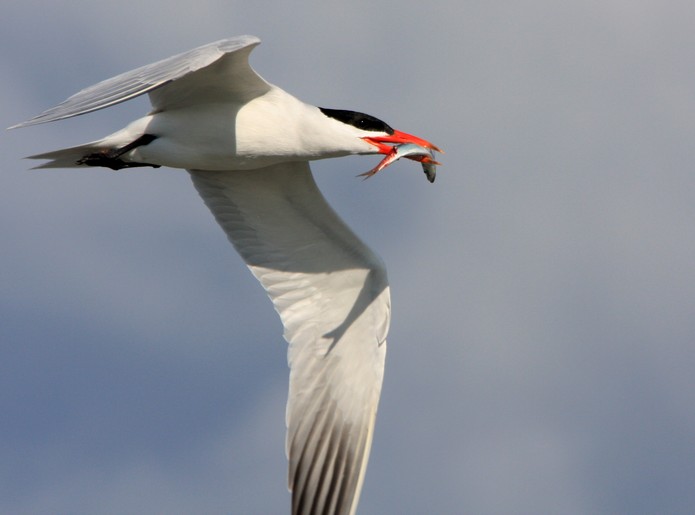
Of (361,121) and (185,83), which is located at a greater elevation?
(185,83)

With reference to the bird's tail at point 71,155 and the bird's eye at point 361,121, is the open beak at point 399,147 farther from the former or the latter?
the bird's tail at point 71,155

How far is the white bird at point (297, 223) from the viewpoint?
397 inches

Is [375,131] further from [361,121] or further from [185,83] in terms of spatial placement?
[185,83]

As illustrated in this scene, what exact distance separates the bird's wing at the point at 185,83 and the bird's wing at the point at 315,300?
1.11 meters

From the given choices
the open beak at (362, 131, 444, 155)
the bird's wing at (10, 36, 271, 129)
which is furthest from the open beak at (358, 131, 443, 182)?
the bird's wing at (10, 36, 271, 129)

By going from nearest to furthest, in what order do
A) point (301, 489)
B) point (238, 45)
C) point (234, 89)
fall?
point (238, 45) → point (234, 89) → point (301, 489)

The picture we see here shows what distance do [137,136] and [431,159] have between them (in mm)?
2383

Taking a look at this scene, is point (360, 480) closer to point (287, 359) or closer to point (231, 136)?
point (287, 359)

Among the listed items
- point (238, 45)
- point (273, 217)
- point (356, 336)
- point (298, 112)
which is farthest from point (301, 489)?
point (238, 45)

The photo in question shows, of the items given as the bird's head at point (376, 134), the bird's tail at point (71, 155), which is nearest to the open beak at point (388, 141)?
the bird's head at point (376, 134)

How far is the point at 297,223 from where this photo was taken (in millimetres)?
11242

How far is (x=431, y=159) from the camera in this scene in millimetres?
10445

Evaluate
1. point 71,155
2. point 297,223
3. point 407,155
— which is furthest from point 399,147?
point 71,155

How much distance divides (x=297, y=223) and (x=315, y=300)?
715 millimetres
